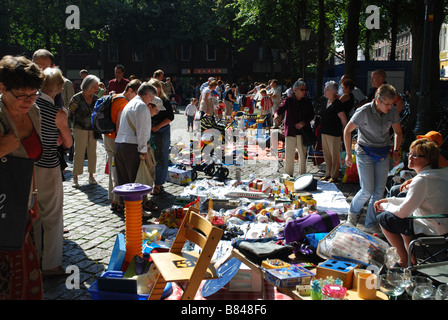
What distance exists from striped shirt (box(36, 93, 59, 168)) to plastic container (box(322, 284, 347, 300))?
291 cm

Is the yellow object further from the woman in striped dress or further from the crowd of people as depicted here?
the woman in striped dress

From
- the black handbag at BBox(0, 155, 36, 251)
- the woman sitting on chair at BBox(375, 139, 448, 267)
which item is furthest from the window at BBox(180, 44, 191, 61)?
the black handbag at BBox(0, 155, 36, 251)

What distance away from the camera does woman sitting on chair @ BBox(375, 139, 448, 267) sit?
430 cm

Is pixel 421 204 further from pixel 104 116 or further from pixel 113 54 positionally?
pixel 113 54

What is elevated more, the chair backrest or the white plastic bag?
the chair backrest

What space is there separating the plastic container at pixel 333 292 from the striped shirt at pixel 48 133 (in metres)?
2.91

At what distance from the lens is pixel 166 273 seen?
351cm

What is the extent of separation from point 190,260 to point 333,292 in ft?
3.94

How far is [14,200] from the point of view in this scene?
2705 millimetres

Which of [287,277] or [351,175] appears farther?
[351,175]

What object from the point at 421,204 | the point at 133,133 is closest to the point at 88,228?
the point at 133,133

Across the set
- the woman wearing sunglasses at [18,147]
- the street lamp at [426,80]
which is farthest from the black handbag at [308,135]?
the woman wearing sunglasses at [18,147]

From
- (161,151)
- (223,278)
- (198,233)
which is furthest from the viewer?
(161,151)

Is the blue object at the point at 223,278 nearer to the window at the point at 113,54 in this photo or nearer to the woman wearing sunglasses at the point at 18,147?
the woman wearing sunglasses at the point at 18,147
